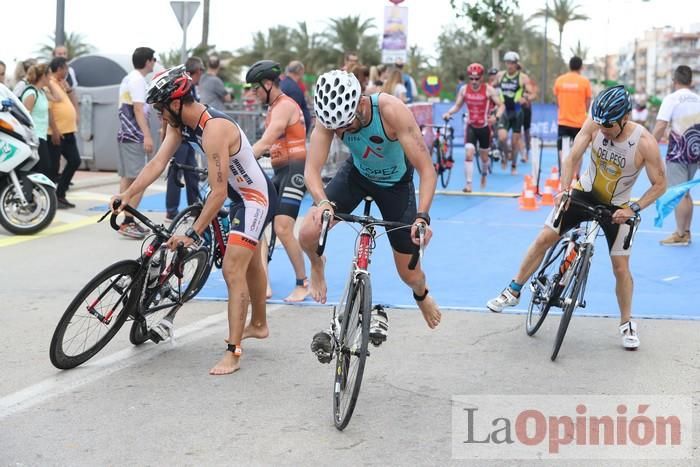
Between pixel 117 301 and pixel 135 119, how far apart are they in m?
6.50

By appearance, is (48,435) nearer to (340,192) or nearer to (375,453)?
(375,453)

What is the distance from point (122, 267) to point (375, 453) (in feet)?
7.21

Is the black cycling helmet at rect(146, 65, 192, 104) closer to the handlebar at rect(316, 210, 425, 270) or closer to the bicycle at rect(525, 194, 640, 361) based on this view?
the handlebar at rect(316, 210, 425, 270)

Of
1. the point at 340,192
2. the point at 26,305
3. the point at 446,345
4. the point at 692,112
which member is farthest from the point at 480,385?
the point at 692,112

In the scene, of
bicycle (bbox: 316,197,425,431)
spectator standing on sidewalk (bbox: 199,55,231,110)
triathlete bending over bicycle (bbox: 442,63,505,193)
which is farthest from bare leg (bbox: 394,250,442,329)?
triathlete bending over bicycle (bbox: 442,63,505,193)

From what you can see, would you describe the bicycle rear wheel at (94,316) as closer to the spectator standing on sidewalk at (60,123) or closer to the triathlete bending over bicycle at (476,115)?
the spectator standing on sidewalk at (60,123)

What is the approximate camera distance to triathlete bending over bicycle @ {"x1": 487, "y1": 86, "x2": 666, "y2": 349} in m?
6.61

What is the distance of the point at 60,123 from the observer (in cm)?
1345

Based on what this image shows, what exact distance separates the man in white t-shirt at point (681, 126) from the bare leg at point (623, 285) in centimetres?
395

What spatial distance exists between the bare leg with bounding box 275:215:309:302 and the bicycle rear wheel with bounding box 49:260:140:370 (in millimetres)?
2087

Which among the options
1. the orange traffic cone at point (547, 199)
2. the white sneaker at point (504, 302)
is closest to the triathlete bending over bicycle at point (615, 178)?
the white sneaker at point (504, 302)

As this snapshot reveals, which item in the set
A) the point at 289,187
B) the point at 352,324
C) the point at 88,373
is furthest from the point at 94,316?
Answer: the point at 289,187

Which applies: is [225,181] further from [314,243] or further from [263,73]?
[263,73]

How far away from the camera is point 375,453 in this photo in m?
4.84
